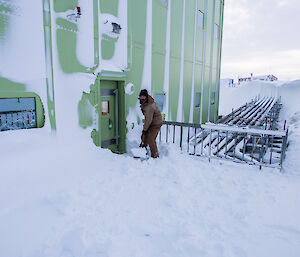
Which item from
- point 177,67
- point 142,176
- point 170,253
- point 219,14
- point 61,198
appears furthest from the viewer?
point 219,14

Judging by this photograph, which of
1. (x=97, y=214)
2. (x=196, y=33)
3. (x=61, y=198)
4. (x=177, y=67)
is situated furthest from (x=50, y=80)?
(x=196, y=33)

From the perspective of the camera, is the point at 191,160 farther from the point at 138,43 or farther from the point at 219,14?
the point at 219,14

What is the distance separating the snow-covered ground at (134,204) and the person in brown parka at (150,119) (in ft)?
2.10

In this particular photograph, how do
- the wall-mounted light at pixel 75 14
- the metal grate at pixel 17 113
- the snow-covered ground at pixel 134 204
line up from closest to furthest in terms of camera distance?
the snow-covered ground at pixel 134 204 < the metal grate at pixel 17 113 < the wall-mounted light at pixel 75 14

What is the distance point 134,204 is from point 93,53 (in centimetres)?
415

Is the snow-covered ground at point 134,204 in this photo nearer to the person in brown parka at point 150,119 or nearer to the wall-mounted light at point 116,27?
the person in brown parka at point 150,119

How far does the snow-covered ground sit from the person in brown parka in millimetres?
640

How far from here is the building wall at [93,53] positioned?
4535 millimetres

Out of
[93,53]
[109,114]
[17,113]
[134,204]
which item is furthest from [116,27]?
[134,204]

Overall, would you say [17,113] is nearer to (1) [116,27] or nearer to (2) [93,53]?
(2) [93,53]

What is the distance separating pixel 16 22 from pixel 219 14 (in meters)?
14.9

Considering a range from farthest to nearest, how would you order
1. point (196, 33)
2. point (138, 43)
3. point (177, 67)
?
1. point (196, 33)
2. point (177, 67)
3. point (138, 43)

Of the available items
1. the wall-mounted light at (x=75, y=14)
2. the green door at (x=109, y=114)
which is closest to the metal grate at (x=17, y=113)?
the green door at (x=109, y=114)

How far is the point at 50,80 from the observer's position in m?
5.07
